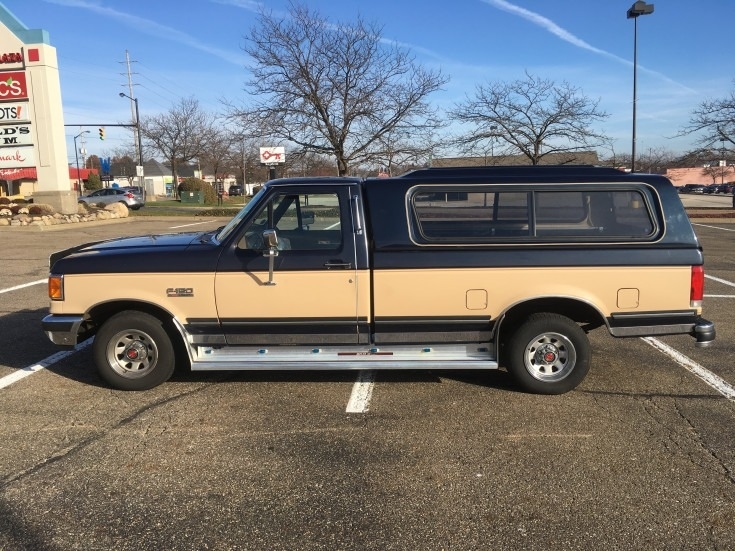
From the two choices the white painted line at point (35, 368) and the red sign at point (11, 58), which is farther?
the red sign at point (11, 58)

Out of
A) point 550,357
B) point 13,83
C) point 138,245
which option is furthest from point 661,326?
point 13,83

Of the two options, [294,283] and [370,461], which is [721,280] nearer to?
[294,283]

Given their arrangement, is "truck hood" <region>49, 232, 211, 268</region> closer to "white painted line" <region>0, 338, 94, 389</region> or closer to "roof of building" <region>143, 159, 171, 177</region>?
"white painted line" <region>0, 338, 94, 389</region>

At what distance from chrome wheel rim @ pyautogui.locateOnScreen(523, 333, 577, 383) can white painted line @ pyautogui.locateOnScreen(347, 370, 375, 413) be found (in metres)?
1.35

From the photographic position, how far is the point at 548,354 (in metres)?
4.86

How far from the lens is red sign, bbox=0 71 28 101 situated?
21.2 meters

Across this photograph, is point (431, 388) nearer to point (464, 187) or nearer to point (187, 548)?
point (464, 187)

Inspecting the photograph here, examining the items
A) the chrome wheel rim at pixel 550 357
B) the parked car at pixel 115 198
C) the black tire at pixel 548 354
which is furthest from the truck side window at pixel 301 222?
the parked car at pixel 115 198

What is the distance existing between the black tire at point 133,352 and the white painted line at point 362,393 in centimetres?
157

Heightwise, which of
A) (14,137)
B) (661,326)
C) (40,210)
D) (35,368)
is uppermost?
(14,137)

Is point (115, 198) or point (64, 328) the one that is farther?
point (115, 198)

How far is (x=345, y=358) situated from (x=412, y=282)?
848 millimetres

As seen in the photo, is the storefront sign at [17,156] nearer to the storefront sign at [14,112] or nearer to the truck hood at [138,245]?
the storefront sign at [14,112]

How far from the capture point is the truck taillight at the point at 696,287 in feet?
15.3
